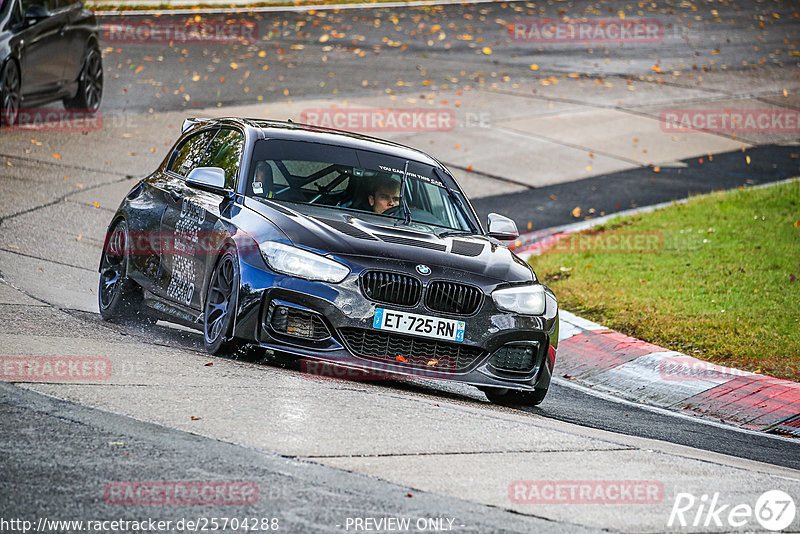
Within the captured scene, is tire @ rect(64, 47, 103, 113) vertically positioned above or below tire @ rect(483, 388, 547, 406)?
above

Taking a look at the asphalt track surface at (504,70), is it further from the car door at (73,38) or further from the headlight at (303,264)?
the headlight at (303,264)

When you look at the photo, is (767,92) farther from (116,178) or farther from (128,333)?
(128,333)

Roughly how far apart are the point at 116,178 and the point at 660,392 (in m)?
8.20

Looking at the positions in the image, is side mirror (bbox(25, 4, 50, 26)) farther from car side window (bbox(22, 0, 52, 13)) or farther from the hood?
the hood

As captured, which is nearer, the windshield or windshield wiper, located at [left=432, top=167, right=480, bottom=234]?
the windshield

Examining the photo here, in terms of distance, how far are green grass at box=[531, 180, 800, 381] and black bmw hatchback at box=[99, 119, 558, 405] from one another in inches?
92.1

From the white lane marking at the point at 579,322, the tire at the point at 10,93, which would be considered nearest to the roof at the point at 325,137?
the white lane marking at the point at 579,322

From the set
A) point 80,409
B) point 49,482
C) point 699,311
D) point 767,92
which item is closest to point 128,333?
point 80,409

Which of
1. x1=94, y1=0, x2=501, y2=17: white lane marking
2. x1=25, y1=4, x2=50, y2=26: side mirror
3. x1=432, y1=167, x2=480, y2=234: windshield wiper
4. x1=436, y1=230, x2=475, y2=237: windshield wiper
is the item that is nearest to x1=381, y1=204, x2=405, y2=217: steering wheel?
x1=436, y1=230, x2=475, y2=237: windshield wiper

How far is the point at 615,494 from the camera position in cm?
559

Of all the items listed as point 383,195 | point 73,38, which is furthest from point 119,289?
point 73,38

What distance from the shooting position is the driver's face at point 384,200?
28.0ft

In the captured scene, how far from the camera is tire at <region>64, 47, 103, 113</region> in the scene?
704 inches

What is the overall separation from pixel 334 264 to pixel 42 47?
33.6ft
